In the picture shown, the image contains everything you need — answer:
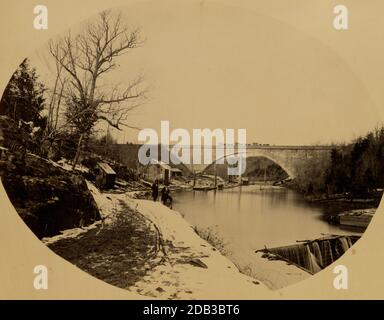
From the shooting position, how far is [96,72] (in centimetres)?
322

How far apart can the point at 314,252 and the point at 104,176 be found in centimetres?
157

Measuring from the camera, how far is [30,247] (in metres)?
3.13

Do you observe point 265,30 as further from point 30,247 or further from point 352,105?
point 30,247

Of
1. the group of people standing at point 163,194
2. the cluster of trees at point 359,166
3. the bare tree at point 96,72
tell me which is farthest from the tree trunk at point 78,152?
the cluster of trees at point 359,166

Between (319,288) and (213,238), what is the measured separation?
31.9 inches

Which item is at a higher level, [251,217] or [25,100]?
[25,100]

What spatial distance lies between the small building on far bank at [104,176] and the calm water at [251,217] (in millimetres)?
481

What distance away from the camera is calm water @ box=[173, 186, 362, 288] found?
321 cm

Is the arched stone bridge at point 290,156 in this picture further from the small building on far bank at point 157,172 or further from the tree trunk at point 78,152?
the tree trunk at point 78,152

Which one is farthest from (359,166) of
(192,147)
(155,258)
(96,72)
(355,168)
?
(96,72)

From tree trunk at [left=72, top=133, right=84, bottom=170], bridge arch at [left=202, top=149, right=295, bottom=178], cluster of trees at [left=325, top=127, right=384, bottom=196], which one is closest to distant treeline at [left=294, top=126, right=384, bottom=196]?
cluster of trees at [left=325, top=127, right=384, bottom=196]

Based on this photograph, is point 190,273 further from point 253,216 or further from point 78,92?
point 78,92

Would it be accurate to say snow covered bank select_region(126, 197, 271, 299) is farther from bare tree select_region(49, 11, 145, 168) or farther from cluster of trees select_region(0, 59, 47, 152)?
cluster of trees select_region(0, 59, 47, 152)
